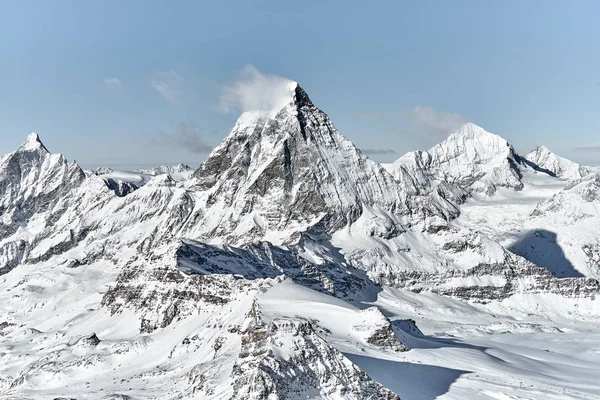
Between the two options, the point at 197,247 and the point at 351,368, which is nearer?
the point at 351,368

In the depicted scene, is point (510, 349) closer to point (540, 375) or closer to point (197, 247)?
point (540, 375)

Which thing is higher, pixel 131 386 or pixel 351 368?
pixel 351 368

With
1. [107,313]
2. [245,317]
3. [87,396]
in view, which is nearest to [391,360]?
[245,317]

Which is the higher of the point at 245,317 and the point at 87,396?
the point at 245,317

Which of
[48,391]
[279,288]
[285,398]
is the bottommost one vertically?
[48,391]

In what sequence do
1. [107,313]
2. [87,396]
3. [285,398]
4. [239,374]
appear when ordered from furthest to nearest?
[107,313] < [87,396] < [239,374] < [285,398]

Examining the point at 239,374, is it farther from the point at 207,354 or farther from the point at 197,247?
the point at 197,247

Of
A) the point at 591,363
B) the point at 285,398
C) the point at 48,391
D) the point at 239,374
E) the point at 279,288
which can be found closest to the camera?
the point at 285,398

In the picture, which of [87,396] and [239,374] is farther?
[87,396]

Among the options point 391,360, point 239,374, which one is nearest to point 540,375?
point 391,360
